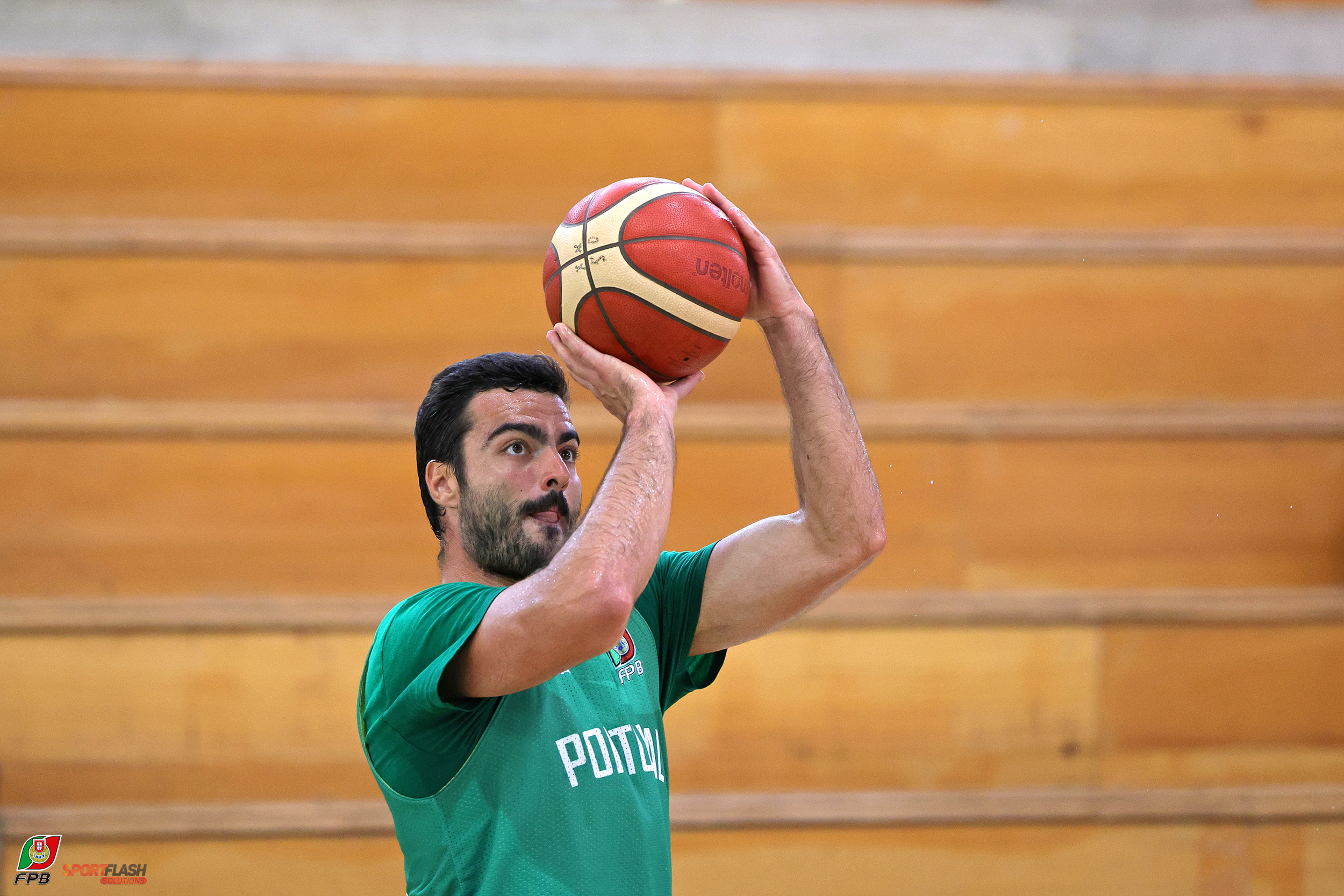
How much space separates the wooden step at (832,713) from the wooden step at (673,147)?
1473mm

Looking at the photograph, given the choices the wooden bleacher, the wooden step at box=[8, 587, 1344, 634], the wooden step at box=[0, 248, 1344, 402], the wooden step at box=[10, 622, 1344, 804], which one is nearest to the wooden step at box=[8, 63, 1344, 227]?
the wooden bleacher

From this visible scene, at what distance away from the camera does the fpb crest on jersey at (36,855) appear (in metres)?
3.55

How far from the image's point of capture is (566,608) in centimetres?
150

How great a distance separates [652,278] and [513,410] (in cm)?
31

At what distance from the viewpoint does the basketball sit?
1.86 metres

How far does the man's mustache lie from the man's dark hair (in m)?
0.13

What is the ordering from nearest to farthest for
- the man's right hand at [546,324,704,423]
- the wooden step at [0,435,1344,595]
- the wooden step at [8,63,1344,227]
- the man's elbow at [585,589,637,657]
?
the man's elbow at [585,589,637,657]
the man's right hand at [546,324,704,423]
the wooden step at [0,435,1344,595]
the wooden step at [8,63,1344,227]

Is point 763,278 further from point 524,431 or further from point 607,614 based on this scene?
point 607,614

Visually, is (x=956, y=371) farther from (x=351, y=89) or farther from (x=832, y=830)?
(x=351, y=89)

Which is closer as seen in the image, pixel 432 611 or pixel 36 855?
pixel 432 611

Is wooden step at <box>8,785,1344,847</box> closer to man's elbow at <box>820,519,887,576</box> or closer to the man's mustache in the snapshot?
man's elbow at <box>820,519,887,576</box>

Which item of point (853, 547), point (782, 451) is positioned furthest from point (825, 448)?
point (782, 451)

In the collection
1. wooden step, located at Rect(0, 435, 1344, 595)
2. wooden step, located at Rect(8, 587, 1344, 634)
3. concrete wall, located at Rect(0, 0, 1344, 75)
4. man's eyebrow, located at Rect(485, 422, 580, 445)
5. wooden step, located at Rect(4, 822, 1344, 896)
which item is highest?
concrete wall, located at Rect(0, 0, 1344, 75)

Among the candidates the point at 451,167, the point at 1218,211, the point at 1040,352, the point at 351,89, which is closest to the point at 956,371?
the point at 1040,352
